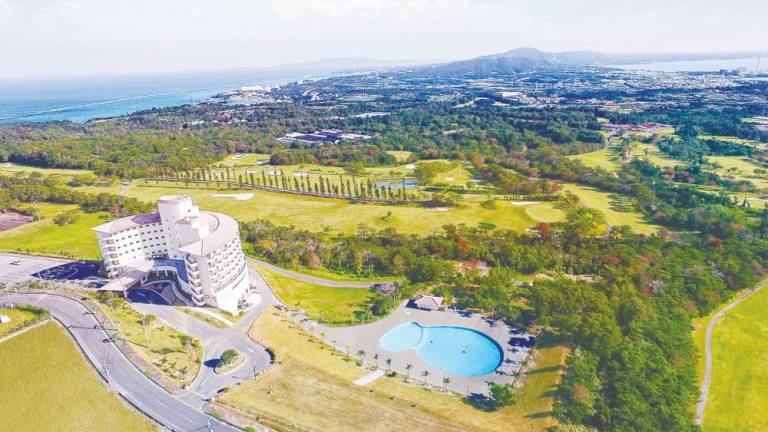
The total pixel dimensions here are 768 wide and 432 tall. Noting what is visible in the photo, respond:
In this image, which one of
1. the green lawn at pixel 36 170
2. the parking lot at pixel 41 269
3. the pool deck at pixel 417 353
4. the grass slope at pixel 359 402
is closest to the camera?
the grass slope at pixel 359 402

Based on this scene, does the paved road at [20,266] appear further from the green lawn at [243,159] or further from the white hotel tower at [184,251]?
the green lawn at [243,159]

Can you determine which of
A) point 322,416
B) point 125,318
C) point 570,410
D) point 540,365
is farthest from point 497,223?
point 125,318

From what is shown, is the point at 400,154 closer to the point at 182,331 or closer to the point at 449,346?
the point at 449,346

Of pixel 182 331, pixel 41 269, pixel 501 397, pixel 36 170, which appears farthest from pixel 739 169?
pixel 36 170

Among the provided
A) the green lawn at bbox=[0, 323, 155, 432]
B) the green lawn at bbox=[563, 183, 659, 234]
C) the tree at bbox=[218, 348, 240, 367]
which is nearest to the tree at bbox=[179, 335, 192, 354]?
the tree at bbox=[218, 348, 240, 367]

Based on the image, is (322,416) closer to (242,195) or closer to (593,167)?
(242,195)

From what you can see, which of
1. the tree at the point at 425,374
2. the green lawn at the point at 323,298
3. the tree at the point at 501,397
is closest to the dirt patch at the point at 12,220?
the green lawn at the point at 323,298

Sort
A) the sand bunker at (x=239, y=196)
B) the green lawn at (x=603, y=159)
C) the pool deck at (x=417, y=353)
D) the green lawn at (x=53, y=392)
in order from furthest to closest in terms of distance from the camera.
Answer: the green lawn at (x=603, y=159) → the sand bunker at (x=239, y=196) → the pool deck at (x=417, y=353) → the green lawn at (x=53, y=392)

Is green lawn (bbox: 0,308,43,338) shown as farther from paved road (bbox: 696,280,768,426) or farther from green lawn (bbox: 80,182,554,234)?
paved road (bbox: 696,280,768,426)
